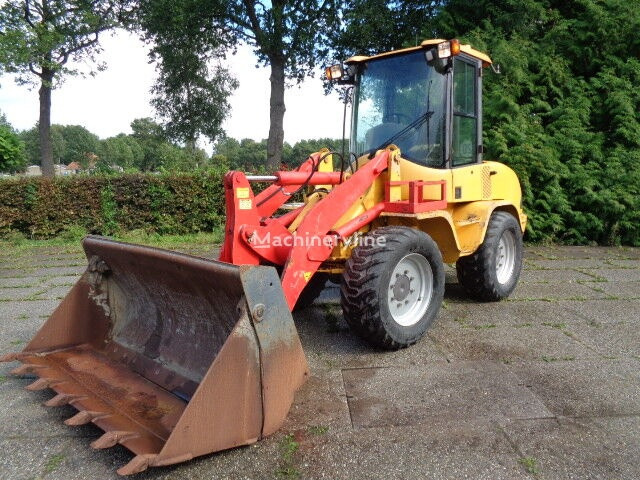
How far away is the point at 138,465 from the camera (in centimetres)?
220

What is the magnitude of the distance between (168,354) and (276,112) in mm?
14042

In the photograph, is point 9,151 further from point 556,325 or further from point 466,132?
point 556,325

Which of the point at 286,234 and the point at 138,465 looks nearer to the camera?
Result: the point at 138,465

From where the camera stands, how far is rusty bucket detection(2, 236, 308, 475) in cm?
246

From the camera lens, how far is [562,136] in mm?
9953

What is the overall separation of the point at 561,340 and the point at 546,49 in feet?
A: 28.0

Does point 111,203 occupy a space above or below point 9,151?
below

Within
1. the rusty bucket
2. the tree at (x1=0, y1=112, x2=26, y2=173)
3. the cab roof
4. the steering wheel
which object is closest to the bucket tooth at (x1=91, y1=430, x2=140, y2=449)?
the rusty bucket

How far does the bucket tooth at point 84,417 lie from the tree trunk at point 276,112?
44.9 feet

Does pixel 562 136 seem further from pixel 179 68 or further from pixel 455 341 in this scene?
pixel 179 68

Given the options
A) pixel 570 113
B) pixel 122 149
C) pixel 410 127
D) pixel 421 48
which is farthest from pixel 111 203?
pixel 122 149

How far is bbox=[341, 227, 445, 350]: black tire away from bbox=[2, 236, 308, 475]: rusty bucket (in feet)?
2.86

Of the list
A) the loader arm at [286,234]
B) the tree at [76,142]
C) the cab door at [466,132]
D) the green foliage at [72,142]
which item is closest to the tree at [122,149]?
the green foliage at [72,142]

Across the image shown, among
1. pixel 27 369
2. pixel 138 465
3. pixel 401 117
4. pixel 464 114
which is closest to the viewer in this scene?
pixel 138 465
